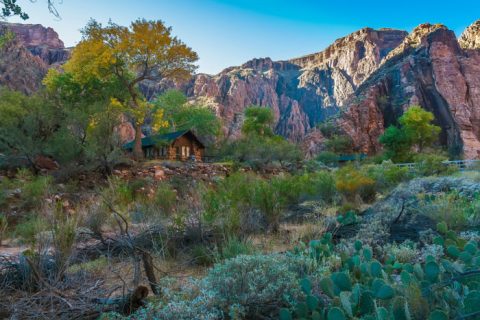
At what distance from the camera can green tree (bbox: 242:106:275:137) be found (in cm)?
3906

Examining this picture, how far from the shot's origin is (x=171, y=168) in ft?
45.3

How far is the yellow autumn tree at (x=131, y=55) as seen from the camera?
16719 millimetres

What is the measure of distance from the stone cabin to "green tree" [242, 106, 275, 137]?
10821mm

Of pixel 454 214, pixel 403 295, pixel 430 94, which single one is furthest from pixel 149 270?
pixel 430 94

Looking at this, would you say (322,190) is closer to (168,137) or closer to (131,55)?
(131,55)

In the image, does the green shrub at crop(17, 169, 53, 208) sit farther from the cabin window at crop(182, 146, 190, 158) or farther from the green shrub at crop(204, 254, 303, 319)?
the cabin window at crop(182, 146, 190, 158)

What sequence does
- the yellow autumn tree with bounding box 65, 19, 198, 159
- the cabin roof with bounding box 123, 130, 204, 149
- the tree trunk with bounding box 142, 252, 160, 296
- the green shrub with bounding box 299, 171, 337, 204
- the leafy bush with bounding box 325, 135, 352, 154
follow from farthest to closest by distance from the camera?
the leafy bush with bounding box 325, 135, 352, 154
the cabin roof with bounding box 123, 130, 204, 149
the yellow autumn tree with bounding box 65, 19, 198, 159
the green shrub with bounding box 299, 171, 337, 204
the tree trunk with bounding box 142, 252, 160, 296

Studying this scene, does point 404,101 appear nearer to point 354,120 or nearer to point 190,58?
point 354,120

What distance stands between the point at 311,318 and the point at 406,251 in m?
1.70

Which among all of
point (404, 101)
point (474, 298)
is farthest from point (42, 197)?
point (404, 101)

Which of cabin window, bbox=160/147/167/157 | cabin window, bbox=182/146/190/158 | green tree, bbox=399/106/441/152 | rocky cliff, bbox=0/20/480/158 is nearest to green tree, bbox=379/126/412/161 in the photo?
green tree, bbox=399/106/441/152

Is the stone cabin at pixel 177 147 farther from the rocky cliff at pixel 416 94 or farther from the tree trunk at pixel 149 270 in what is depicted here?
the rocky cliff at pixel 416 94

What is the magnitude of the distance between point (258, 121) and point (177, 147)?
50.8ft

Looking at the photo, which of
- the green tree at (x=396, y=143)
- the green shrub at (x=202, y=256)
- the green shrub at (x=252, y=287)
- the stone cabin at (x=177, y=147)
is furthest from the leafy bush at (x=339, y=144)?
the green shrub at (x=252, y=287)
